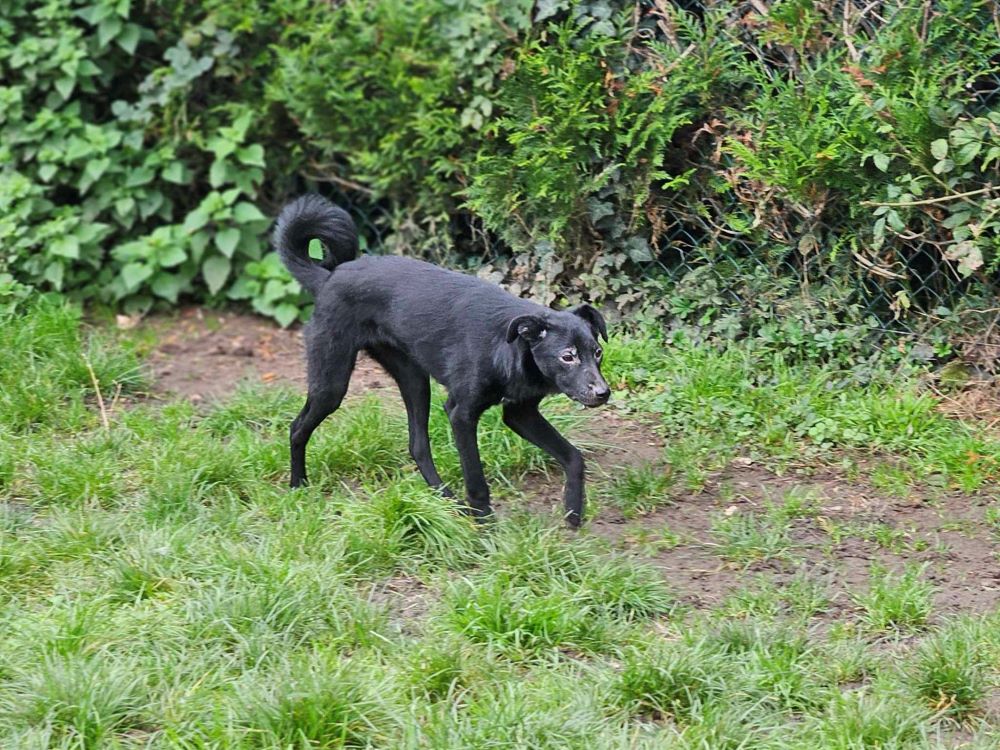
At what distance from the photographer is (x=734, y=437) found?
235 inches

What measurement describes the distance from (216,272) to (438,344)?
3049 millimetres

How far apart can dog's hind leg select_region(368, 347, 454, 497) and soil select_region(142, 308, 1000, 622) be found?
355 millimetres

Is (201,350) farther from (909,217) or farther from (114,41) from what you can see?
(909,217)

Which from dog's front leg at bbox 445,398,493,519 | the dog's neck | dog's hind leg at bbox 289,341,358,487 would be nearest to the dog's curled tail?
dog's hind leg at bbox 289,341,358,487

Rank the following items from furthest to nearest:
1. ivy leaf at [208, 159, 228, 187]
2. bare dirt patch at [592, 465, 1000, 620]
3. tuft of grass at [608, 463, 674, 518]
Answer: ivy leaf at [208, 159, 228, 187] < tuft of grass at [608, 463, 674, 518] < bare dirt patch at [592, 465, 1000, 620]

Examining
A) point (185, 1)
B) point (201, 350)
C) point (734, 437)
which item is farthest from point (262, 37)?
point (734, 437)

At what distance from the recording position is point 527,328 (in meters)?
4.91

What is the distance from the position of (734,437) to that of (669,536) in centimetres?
96

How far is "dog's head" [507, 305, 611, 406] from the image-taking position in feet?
16.0

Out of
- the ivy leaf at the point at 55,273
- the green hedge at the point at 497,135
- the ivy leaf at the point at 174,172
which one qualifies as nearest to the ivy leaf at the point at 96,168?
the green hedge at the point at 497,135

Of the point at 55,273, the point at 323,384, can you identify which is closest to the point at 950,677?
the point at 323,384

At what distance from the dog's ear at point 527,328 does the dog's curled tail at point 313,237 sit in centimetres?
107

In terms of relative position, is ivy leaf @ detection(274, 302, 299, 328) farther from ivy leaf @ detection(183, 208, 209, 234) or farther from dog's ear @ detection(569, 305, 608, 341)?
dog's ear @ detection(569, 305, 608, 341)

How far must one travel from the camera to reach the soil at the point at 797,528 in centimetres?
480
